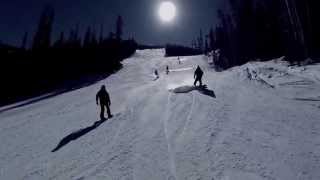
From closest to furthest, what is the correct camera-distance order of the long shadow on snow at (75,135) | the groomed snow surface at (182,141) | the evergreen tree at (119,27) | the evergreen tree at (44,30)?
the groomed snow surface at (182,141), the long shadow on snow at (75,135), the evergreen tree at (44,30), the evergreen tree at (119,27)

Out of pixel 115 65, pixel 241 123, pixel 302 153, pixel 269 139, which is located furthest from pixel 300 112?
pixel 115 65

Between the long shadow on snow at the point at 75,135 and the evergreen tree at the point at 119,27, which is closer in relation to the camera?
the long shadow on snow at the point at 75,135

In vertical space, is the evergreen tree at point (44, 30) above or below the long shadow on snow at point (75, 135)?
above

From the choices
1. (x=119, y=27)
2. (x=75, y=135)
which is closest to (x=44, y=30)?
(x=119, y=27)

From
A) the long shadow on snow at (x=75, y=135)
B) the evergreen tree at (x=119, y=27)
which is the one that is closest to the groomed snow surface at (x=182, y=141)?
the long shadow on snow at (x=75, y=135)

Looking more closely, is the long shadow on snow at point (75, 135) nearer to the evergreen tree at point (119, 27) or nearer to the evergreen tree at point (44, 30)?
the evergreen tree at point (44, 30)

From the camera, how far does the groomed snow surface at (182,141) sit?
7.21m

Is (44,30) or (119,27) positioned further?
(119,27)

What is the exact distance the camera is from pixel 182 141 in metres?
9.32

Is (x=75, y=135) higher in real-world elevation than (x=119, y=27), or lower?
lower

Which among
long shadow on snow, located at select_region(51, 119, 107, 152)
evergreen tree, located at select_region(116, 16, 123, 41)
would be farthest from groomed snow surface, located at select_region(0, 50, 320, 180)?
evergreen tree, located at select_region(116, 16, 123, 41)

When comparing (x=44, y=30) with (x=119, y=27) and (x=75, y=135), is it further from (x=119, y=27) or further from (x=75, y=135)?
(x=75, y=135)

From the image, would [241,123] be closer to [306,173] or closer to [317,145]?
[317,145]

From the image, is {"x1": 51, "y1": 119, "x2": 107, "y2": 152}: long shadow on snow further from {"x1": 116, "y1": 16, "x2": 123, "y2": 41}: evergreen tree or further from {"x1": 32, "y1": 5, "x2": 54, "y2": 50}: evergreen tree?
{"x1": 116, "y1": 16, "x2": 123, "y2": 41}: evergreen tree
